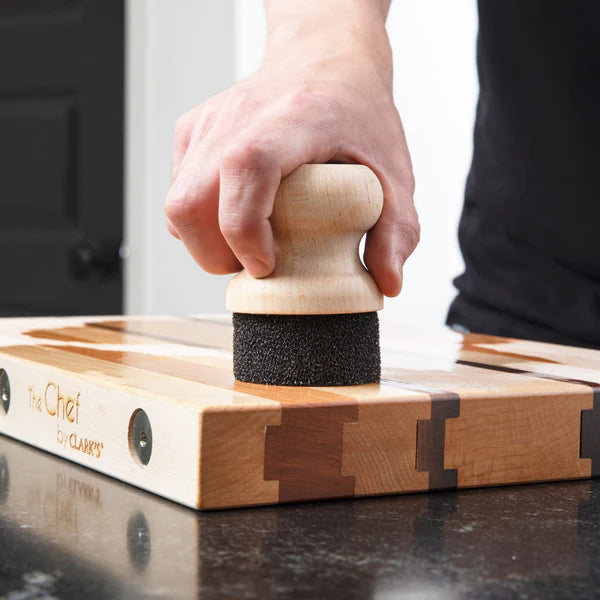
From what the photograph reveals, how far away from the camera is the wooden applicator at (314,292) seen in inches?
27.4

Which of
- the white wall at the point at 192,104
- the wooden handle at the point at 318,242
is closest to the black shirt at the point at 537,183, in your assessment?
the wooden handle at the point at 318,242

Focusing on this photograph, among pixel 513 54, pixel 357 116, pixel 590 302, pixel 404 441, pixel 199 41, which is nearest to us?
pixel 404 441

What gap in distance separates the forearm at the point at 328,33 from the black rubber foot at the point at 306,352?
0.20 meters

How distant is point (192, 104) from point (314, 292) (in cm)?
249

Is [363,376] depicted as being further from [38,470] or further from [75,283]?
[75,283]

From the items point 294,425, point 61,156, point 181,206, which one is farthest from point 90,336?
point 61,156

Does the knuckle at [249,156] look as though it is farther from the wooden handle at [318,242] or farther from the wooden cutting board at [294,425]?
the wooden cutting board at [294,425]

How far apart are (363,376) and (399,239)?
110mm

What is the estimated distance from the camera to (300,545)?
523 millimetres

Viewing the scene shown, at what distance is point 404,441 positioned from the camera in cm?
65

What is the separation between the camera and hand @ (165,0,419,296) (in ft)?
2.24

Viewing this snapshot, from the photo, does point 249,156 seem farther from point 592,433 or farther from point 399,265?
point 592,433

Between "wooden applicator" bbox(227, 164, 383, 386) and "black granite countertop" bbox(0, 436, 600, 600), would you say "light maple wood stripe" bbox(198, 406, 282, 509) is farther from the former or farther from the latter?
"wooden applicator" bbox(227, 164, 383, 386)

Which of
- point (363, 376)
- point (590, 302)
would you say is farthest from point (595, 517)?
point (590, 302)
